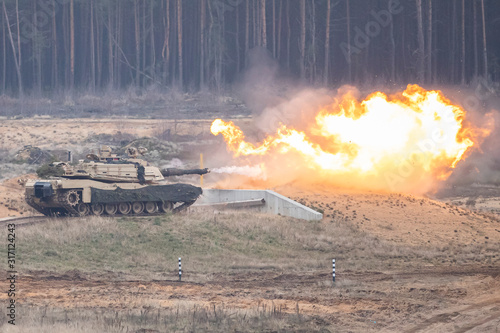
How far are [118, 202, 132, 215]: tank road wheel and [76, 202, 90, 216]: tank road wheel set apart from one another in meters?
1.58

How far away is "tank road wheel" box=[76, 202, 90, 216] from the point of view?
34125mm

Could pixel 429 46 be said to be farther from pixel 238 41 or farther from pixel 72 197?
pixel 72 197

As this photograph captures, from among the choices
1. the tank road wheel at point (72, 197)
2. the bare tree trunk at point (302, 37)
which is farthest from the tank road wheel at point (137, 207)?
the bare tree trunk at point (302, 37)

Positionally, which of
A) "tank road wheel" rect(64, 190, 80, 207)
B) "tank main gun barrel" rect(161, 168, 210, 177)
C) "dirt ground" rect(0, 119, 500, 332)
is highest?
"tank main gun barrel" rect(161, 168, 210, 177)

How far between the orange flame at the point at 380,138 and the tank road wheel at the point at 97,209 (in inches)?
380

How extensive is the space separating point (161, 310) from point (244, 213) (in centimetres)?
1650

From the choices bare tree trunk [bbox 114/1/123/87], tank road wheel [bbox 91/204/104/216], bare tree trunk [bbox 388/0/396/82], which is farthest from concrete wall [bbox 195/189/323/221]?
bare tree trunk [bbox 114/1/123/87]

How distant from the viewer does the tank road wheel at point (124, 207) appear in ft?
116

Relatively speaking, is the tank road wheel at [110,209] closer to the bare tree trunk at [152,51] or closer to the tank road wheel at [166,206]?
the tank road wheel at [166,206]

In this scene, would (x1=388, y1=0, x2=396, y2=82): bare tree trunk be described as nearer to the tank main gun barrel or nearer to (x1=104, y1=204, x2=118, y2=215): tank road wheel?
the tank main gun barrel

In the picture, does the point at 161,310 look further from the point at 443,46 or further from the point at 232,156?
the point at 443,46

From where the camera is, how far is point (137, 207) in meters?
36.0

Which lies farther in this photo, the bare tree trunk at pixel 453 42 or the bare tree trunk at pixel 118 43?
the bare tree trunk at pixel 118 43

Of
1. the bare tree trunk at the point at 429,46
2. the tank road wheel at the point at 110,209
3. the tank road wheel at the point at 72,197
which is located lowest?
the tank road wheel at the point at 110,209
